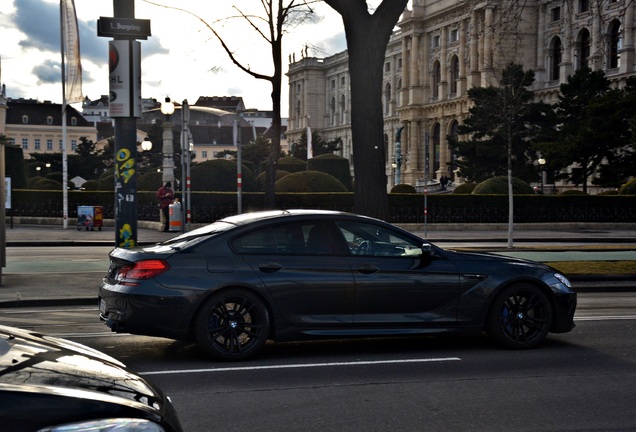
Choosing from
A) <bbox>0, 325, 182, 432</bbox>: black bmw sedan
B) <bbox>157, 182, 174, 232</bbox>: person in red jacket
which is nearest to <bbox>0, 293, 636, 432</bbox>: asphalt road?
<bbox>0, 325, 182, 432</bbox>: black bmw sedan

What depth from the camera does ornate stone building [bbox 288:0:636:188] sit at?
256 ft

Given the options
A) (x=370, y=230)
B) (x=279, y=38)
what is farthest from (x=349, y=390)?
(x=279, y=38)

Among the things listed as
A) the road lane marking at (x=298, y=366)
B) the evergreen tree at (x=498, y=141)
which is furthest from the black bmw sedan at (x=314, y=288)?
the evergreen tree at (x=498, y=141)

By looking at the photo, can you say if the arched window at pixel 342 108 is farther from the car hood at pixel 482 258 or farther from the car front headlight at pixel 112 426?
the car front headlight at pixel 112 426

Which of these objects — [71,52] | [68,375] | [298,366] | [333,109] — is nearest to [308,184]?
[71,52]

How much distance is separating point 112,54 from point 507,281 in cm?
735

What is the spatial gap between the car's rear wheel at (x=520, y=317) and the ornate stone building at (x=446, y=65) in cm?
6507

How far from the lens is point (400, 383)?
23.7 ft

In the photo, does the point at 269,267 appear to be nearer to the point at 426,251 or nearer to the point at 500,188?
the point at 426,251

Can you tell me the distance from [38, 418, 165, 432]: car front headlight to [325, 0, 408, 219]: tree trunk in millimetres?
13026

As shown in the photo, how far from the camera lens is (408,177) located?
109 meters

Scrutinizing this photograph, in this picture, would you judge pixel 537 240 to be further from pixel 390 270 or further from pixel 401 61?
pixel 401 61

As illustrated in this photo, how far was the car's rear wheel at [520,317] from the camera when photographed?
28.8 feet

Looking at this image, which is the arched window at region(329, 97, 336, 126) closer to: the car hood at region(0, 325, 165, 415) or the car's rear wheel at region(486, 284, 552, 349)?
the car's rear wheel at region(486, 284, 552, 349)
